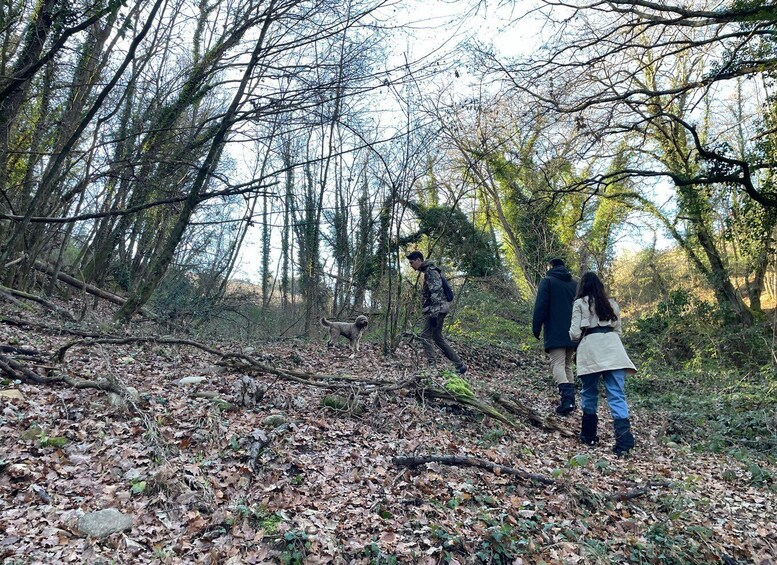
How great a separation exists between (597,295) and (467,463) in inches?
105

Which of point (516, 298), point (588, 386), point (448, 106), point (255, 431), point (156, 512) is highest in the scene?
point (448, 106)

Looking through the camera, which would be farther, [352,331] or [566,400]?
[352,331]

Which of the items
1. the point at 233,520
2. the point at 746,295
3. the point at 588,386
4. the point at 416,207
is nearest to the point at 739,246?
the point at 746,295

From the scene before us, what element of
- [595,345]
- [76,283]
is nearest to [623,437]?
[595,345]

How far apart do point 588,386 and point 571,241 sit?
13.3 m

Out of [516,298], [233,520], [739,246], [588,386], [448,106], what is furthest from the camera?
[516,298]

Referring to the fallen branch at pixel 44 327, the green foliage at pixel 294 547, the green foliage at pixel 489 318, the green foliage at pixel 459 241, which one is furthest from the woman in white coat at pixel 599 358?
the green foliage at pixel 459 241

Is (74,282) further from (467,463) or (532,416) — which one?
(467,463)

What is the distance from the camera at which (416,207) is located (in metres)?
14.5

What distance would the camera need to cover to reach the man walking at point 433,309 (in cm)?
910

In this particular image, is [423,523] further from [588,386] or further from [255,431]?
[588,386]

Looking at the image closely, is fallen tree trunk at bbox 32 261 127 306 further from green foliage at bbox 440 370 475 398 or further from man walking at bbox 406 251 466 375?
green foliage at bbox 440 370 475 398

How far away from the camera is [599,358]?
5785 mm

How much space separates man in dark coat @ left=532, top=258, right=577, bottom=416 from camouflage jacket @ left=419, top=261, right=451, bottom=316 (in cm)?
204
